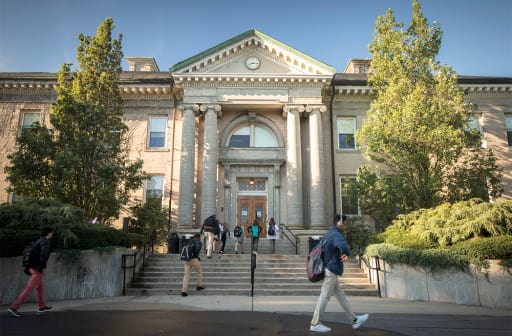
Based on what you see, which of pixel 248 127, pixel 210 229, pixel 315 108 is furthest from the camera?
pixel 248 127

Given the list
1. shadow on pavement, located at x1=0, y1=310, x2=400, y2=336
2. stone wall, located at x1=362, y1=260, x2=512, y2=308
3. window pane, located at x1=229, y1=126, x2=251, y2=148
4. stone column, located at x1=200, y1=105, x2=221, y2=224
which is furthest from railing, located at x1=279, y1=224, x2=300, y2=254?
shadow on pavement, located at x1=0, y1=310, x2=400, y2=336

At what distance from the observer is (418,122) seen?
15.3m

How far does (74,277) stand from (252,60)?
1552 cm

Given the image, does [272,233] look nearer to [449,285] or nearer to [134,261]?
[134,261]

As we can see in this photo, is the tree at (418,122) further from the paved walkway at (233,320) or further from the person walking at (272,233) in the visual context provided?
the paved walkway at (233,320)

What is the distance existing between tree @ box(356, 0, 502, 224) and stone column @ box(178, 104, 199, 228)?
882 cm

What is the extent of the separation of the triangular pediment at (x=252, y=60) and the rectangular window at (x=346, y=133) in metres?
3.43

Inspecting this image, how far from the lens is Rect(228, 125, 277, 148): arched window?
74.5 ft

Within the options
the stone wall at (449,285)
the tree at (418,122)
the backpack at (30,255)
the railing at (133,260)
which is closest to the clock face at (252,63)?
the tree at (418,122)

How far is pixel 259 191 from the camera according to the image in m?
22.1

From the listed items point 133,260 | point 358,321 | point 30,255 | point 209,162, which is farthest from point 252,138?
point 358,321

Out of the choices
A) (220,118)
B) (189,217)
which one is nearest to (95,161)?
(189,217)

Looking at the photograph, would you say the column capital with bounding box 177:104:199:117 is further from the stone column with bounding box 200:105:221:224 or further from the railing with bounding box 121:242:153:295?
the railing with bounding box 121:242:153:295

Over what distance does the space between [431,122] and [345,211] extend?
835 centimetres
